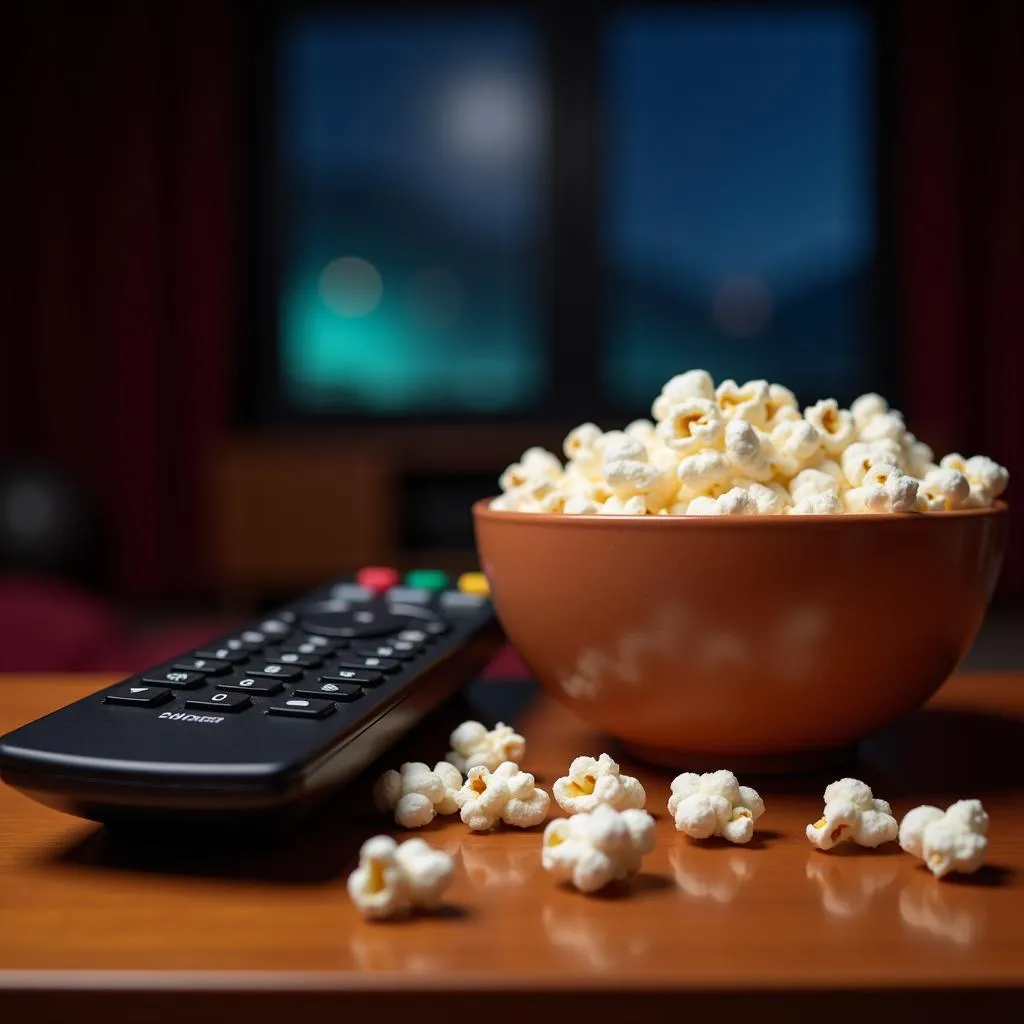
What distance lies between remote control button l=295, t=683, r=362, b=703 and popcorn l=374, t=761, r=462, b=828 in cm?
3

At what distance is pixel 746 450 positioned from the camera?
0.45 m

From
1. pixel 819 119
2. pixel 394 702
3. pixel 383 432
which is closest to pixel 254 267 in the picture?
pixel 383 432

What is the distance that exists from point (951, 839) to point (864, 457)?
16cm

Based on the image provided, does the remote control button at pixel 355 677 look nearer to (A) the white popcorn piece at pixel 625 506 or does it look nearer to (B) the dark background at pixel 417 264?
(A) the white popcorn piece at pixel 625 506

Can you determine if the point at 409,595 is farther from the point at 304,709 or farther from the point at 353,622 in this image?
the point at 304,709

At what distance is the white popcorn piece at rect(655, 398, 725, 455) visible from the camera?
459mm

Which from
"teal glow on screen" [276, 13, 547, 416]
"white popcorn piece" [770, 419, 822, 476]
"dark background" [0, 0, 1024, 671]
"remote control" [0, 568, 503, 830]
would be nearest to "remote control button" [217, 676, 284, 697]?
"remote control" [0, 568, 503, 830]

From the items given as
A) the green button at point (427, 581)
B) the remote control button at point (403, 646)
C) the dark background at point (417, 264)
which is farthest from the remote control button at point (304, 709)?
the dark background at point (417, 264)

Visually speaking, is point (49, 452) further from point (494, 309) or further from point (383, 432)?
point (494, 309)

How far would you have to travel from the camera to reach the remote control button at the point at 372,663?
1.59 feet

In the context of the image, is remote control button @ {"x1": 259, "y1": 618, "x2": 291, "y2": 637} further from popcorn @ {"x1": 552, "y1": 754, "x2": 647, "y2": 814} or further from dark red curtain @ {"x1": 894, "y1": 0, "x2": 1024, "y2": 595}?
dark red curtain @ {"x1": 894, "y1": 0, "x2": 1024, "y2": 595}

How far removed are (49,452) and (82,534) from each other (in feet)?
1.69

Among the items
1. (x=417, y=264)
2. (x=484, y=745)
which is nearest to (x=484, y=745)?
(x=484, y=745)

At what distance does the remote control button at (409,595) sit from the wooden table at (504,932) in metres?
0.26
